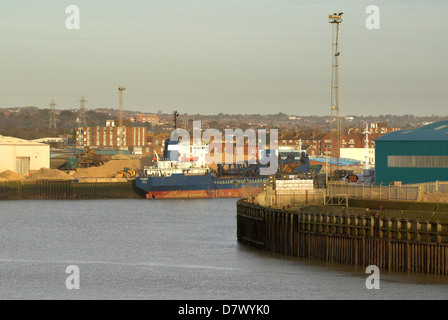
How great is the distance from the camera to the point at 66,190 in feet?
320

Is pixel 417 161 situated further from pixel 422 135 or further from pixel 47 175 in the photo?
pixel 47 175

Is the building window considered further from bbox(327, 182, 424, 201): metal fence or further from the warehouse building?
bbox(327, 182, 424, 201): metal fence

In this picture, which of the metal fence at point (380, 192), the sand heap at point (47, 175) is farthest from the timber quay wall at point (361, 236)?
the sand heap at point (47, 175)

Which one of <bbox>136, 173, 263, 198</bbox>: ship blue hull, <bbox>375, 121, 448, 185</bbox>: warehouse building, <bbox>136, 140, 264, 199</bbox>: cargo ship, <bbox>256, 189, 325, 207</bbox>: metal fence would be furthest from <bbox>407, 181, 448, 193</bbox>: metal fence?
<bbox>136, 173, 263, 198</bbox>: ship blue hull

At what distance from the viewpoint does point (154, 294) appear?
3378 centimetres

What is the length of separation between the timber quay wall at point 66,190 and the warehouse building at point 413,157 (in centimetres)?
Result: 4522

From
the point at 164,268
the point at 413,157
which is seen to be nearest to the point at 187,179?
the point at 413,157

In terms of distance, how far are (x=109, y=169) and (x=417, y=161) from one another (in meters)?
70.0

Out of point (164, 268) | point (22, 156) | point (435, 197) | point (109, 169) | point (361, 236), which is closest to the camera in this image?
point (361, 236)

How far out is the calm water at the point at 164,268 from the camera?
111 feet
